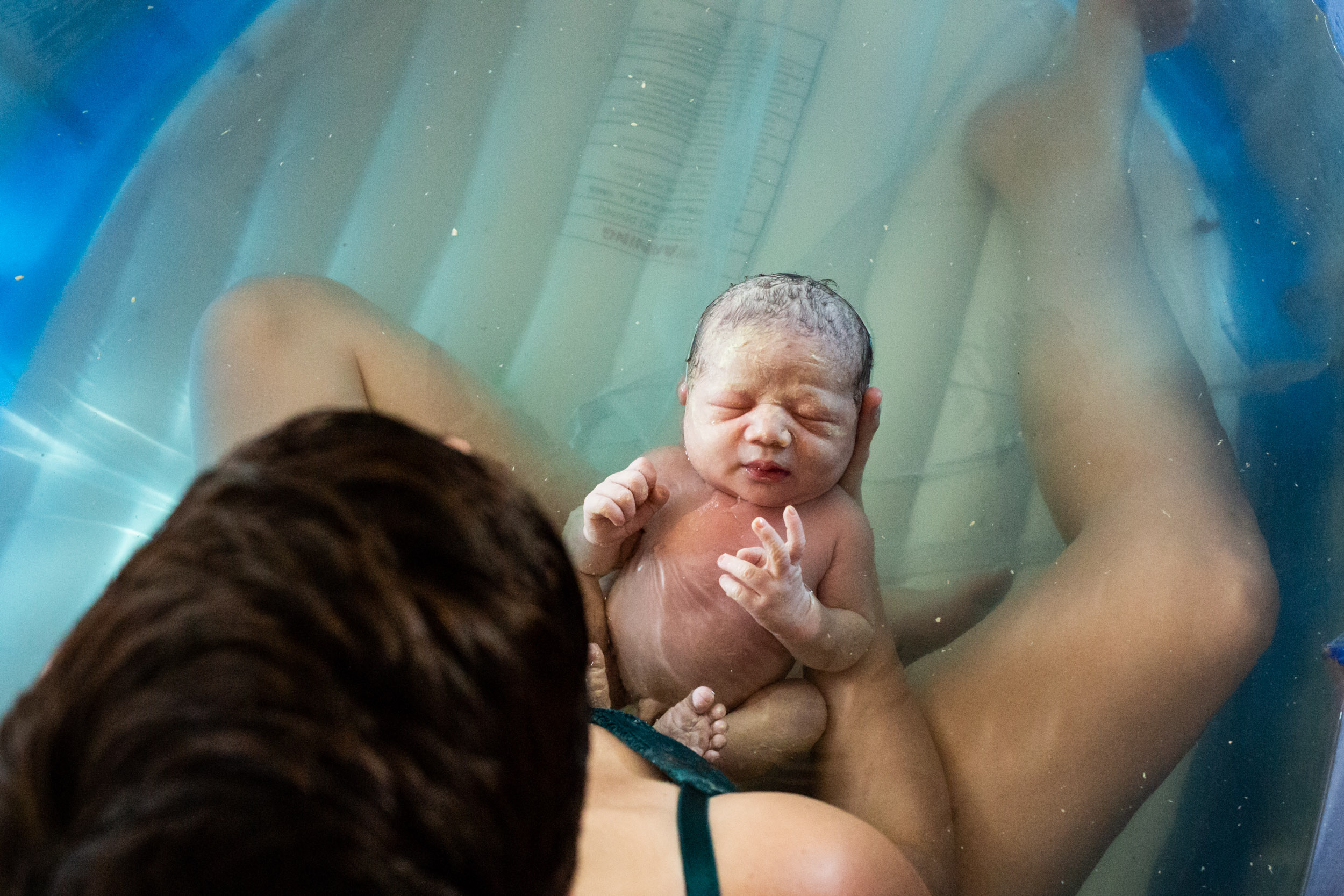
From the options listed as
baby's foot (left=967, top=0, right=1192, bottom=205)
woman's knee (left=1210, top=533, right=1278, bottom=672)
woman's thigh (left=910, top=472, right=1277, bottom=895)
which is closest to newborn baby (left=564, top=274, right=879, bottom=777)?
woman's thigh (left=910, top=472, right=1277, bottom=895)

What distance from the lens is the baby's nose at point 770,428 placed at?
2.90ft

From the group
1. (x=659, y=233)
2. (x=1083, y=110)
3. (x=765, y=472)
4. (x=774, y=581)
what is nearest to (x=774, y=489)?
(x=765, y=472)

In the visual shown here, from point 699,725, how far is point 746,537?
17 centimetres

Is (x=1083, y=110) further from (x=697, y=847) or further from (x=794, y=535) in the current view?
(x=697, y=847)

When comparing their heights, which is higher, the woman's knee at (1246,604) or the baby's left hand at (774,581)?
the woman's knee at (1246,604)

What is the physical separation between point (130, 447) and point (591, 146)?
2.14ft

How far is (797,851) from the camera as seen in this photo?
0.62 meters

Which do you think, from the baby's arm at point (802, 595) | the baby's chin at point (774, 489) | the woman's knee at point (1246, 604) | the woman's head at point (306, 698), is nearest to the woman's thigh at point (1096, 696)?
the woman's knee at point (1246, 604)

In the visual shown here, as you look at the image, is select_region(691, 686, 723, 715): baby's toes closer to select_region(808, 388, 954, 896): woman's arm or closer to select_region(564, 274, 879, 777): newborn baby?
select_region(564, 274, 879, 777): newborn baby

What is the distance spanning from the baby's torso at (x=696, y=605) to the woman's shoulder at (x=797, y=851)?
0.23 m

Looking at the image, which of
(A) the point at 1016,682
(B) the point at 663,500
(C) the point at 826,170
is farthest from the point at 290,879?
(C) the point at 826,170

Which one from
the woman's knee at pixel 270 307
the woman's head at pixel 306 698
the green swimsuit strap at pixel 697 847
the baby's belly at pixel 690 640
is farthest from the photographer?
the woman's knee at pixel 270 307

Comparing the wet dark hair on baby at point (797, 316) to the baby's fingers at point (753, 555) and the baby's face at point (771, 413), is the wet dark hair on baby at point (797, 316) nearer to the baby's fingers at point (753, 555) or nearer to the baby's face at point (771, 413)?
the baby's face at point (771, 413)

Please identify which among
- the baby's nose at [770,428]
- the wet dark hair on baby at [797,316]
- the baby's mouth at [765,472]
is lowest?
the baby's mouth at [765,472]
